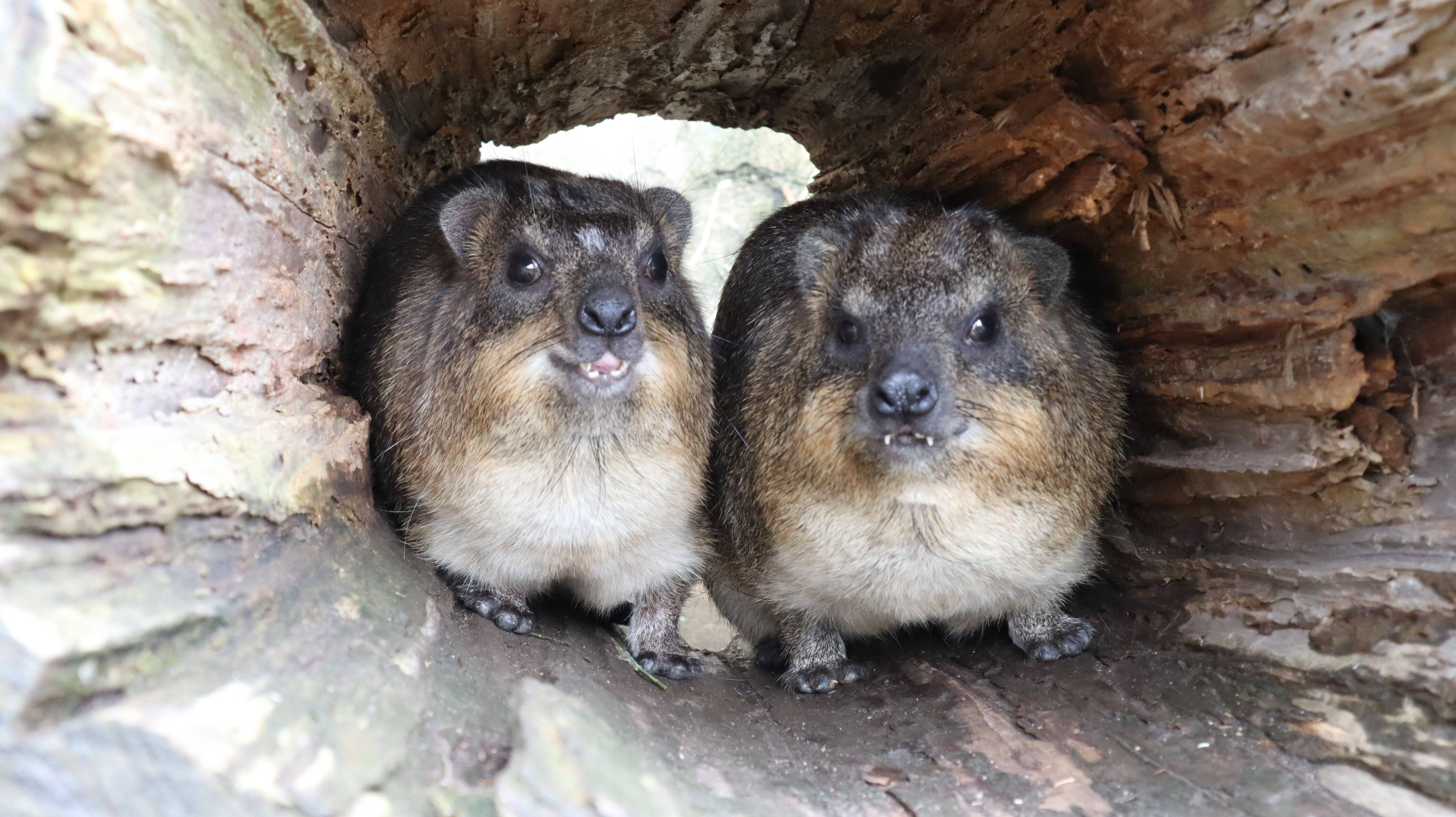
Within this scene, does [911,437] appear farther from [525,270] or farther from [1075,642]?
[525,270]

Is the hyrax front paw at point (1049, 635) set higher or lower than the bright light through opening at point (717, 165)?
lower

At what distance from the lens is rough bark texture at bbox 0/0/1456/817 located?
113 inches

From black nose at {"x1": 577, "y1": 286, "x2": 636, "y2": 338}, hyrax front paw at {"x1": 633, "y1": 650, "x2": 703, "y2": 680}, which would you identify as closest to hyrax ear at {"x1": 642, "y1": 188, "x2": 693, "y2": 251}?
black nose at {"x1": 577, "y1": 286, "x2": 636, "y2": 338}

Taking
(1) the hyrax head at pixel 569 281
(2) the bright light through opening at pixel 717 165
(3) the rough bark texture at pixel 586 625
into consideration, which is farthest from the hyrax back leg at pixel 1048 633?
(2) the bright light through opening at pixel 717 165

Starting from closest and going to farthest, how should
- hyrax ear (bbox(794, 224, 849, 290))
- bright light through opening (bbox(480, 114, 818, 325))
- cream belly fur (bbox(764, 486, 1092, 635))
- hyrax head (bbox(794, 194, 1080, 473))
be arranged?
hyrax head (bbox(794, 194, 1080, 473)) → cream belly fur (bbox(764, 486, 1092, 635)) → hyrax ear (bbox(794, 224, 849, 290)) → bright light through opening (bbox(480, 114, 818, 325))

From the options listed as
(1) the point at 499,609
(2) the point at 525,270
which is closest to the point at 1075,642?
(1) the point at 499,609

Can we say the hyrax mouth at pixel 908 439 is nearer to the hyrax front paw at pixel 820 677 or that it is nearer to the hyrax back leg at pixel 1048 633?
the hyrax back leg at pixel 1048 633

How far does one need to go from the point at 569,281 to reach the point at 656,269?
586 millimetres

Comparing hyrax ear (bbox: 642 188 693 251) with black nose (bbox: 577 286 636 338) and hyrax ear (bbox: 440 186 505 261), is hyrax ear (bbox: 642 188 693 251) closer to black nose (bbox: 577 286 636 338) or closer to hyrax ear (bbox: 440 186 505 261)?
hyrax ear (bbox: 440 186 505 261)

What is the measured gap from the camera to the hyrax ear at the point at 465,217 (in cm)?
526

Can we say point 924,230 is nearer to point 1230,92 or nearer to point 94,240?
point 1230,92

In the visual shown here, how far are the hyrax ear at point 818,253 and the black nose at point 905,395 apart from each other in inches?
39.9

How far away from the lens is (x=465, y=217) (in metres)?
5.29

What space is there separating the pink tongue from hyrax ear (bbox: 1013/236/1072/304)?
2230mm
